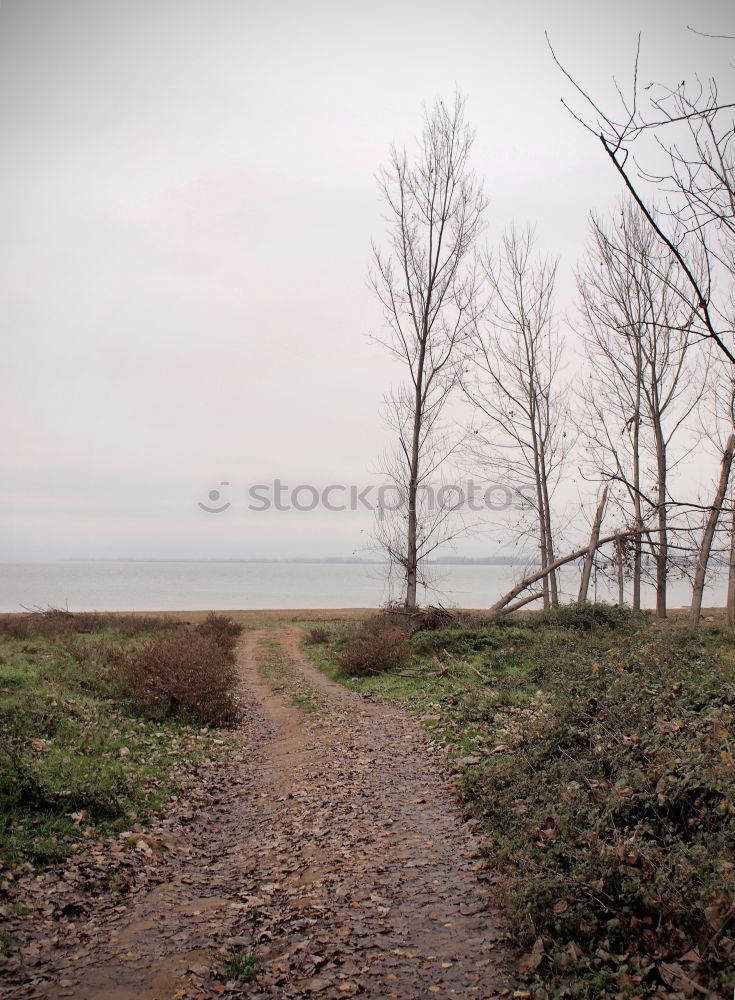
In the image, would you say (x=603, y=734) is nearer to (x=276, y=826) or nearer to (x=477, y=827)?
(x=477, y=827)

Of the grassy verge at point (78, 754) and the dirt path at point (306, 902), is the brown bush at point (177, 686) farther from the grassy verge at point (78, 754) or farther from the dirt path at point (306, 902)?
the dirt path at point (306, 902)

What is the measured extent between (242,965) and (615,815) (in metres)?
3.18

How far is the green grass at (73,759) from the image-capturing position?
21.1 feet

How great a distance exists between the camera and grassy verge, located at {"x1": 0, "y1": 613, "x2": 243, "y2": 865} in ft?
21.2

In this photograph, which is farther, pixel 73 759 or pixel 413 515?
pixel 413 515

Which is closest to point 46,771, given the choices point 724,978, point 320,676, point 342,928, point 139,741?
point 139,741

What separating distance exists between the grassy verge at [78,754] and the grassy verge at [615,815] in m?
3.96

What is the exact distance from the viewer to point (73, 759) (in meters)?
8.00

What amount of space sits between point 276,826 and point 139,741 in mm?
3421

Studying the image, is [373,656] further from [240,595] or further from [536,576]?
[240,595]

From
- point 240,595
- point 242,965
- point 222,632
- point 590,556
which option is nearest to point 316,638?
point 222,632

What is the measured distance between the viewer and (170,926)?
5102 millimetres

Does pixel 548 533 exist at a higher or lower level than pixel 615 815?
higher

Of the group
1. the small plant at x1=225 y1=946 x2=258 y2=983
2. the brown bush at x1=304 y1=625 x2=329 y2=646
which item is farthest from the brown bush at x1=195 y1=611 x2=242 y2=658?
the small plant at x1=225 y1=946 x2=258 y2=983
